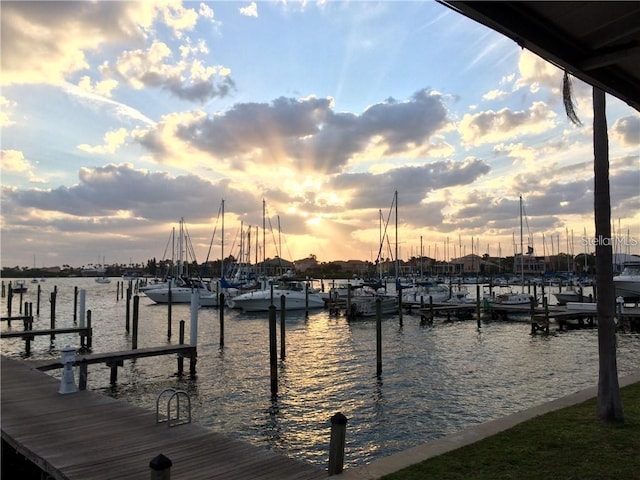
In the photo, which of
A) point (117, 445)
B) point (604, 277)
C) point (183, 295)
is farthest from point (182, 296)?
point (604, 277)

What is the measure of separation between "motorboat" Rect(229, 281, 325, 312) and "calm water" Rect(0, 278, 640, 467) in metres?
15.3

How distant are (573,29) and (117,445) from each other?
9.77 m

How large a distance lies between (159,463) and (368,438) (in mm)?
8482

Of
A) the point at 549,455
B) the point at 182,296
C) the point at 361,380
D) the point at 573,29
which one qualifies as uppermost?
the point at 573,29

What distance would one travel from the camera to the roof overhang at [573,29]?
5.02 meters

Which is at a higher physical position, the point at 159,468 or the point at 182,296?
the point at 159,468

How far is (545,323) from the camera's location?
35.4m

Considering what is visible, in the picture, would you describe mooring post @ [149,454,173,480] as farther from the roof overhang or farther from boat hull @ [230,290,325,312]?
boat hull @ [230,290,325,312]

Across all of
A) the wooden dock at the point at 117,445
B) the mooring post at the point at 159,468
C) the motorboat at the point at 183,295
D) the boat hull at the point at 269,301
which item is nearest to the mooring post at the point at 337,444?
the wooden dock at the point at 117,445

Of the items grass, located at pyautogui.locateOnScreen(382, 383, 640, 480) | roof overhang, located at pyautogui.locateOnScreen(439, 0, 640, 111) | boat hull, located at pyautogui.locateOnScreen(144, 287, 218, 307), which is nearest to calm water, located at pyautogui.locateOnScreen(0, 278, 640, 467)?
grass, located at pyautogui.locateOnScreen(382, 383, 640, 480)

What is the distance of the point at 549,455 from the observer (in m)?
7.95

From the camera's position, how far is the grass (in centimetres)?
718

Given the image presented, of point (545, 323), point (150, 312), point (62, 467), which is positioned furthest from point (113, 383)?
point (150, 312)

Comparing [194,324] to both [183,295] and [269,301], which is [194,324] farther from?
[183,295]
